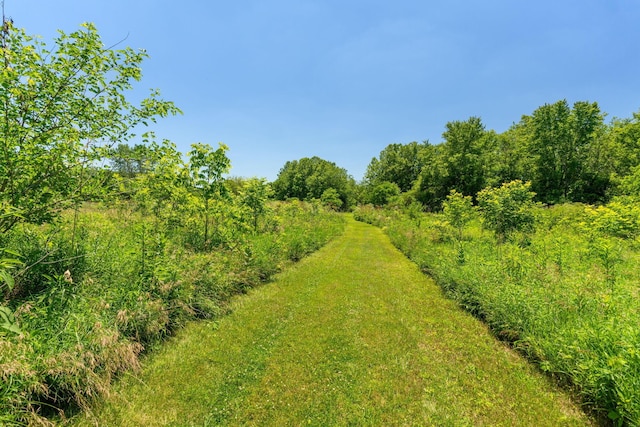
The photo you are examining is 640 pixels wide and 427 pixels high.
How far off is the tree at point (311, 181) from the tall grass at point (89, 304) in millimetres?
50472

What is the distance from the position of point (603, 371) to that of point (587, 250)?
6.23m

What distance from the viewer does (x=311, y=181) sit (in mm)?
57562

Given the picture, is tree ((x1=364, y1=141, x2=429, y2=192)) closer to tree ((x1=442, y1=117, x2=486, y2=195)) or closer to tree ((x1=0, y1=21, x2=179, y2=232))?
tree ((x1=442, y1=117, x2=486, y2=195))

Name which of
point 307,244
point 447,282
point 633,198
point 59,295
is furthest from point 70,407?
point 633,198

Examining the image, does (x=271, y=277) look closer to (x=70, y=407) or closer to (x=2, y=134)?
(x=70, y=407)

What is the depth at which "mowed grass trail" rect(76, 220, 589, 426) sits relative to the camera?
312 cm

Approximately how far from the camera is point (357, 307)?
6.52m

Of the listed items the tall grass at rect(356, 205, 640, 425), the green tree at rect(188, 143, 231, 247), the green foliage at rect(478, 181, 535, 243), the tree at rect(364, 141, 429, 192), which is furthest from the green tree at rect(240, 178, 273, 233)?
the tree at rect(364, 141, 429, 192)

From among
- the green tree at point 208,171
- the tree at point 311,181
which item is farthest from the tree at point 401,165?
the green tree at point 208,171

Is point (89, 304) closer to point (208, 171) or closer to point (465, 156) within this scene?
point (208, 171)

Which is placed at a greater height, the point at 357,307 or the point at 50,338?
the point at 50,338

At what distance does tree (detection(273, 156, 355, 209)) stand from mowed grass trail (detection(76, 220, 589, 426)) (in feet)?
167

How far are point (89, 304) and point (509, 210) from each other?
36.6ft

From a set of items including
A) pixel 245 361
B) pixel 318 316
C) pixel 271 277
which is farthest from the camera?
pixel 271 277
